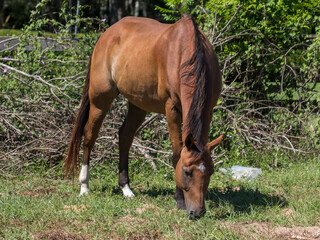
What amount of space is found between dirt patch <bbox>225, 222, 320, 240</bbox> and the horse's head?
0.34 metres

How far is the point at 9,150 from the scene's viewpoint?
682 centimetres

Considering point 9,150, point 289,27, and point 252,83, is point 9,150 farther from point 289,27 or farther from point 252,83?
point 289,27

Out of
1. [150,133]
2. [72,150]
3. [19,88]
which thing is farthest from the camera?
[19,88]

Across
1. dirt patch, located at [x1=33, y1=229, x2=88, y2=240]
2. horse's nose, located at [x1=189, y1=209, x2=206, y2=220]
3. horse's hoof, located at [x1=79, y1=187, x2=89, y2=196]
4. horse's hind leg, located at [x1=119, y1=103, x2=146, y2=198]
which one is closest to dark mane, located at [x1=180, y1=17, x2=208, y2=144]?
horse's nose, located at [x1=189, y1=209, x2=206, y2=220]

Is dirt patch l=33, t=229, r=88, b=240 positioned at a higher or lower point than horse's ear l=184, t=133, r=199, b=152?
lower

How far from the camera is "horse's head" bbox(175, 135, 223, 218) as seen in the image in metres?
4.06

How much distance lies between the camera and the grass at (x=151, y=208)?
4.02 metres

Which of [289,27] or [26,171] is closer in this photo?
[26,171]

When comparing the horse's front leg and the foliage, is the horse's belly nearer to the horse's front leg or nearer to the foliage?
the horse's front leg

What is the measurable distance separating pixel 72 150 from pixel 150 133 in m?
1.48

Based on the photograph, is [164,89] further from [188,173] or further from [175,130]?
[188,173]

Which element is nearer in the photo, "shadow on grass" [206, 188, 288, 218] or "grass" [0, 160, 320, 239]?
"grass" [0, 160, 320, 239]

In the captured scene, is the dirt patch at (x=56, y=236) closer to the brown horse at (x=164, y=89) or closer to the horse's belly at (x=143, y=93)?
the brown horse at (x=164, y=89)

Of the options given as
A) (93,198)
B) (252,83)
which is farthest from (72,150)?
(252,83)
